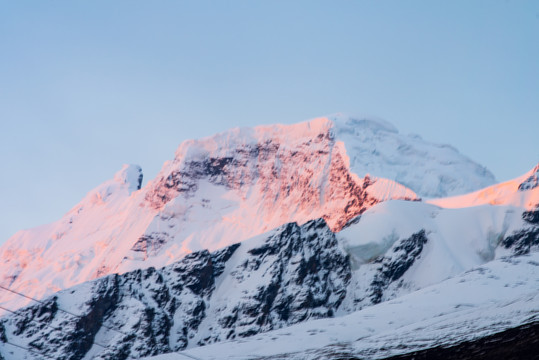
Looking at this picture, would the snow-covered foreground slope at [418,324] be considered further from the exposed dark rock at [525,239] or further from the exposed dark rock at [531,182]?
the exposed dark rock at [531,182]

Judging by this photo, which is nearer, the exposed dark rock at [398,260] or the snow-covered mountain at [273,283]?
the snow-covered mountain at [273,283]

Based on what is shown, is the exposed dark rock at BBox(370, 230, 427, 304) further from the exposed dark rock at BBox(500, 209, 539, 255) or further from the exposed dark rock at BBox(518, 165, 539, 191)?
the exposed dark rock at BBox(518, 165, 539, 191)

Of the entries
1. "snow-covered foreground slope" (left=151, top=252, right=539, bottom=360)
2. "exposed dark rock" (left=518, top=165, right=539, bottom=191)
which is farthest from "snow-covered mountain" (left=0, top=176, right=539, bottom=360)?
"snow-covered foreground slope" (left=151, top=252, right=539, bottom=360)

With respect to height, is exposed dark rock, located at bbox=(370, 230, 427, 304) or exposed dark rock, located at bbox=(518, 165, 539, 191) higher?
exposed dark rock, located at bbox=(518, 165, 539, 191)

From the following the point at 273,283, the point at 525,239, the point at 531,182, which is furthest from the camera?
the point at 531,182

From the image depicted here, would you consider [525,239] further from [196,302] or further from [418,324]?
[418,324]

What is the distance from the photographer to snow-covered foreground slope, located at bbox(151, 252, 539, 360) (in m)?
29.5

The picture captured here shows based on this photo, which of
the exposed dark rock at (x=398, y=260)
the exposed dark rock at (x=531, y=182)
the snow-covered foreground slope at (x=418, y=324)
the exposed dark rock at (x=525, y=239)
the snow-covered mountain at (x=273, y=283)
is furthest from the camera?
the exposed dark rock at (x=531, y=182)

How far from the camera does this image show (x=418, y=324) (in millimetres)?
38906

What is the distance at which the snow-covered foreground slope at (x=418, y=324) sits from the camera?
29453mm

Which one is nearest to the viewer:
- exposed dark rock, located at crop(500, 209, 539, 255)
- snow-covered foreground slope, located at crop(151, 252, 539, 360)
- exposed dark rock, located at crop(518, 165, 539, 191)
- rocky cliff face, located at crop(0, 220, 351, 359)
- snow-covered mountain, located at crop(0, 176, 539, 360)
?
snow-covered foreground slope, located at crop(151, 252, 539, 360)

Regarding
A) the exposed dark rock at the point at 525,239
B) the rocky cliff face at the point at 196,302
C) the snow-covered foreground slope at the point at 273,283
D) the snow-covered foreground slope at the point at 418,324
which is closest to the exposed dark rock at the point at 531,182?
the snow-covered foreground slope at the point at 273,283

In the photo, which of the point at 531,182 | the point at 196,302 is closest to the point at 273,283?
the point at 196,302

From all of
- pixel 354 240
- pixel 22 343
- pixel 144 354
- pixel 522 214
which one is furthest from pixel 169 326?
pixel 522 214
